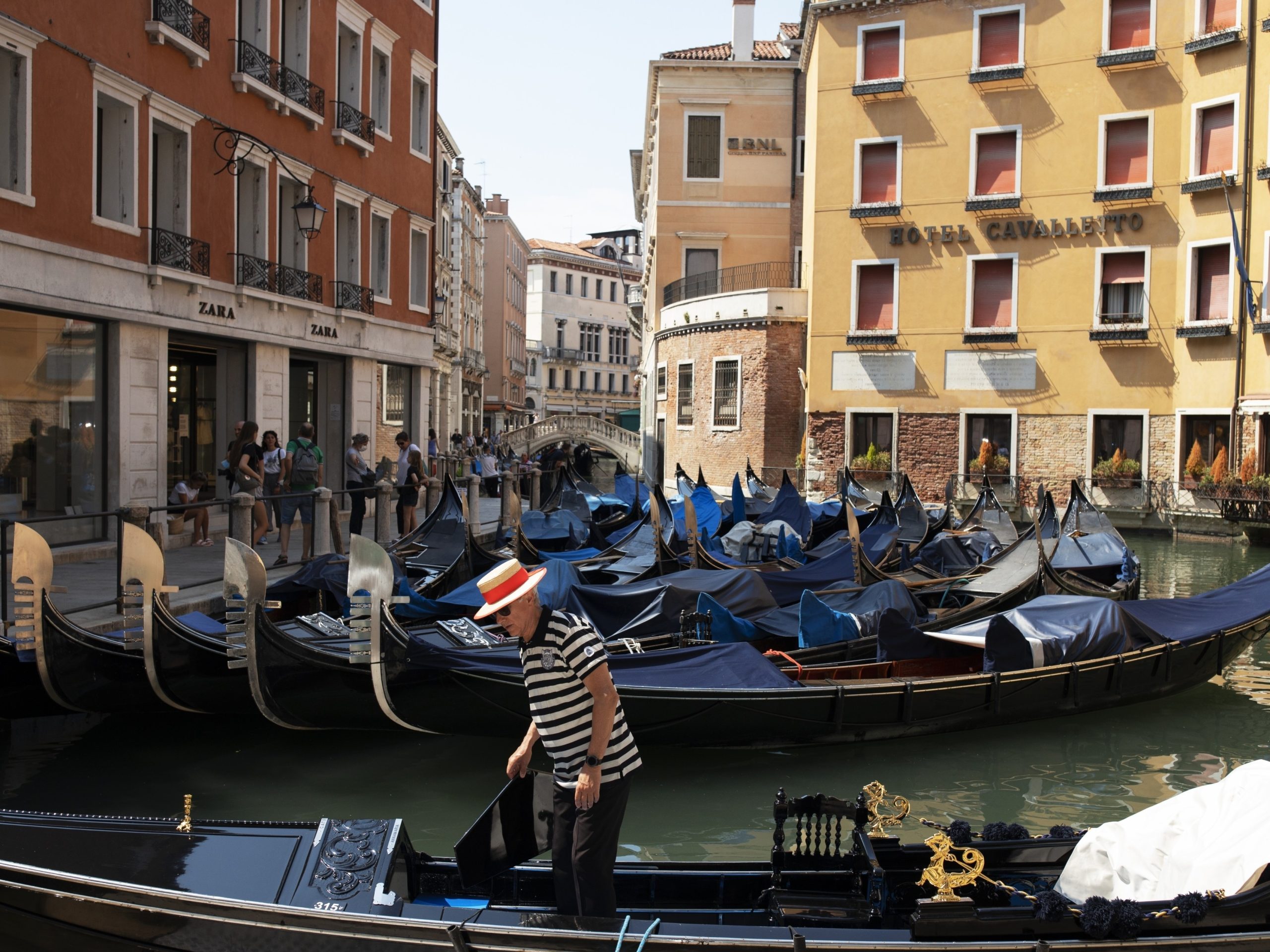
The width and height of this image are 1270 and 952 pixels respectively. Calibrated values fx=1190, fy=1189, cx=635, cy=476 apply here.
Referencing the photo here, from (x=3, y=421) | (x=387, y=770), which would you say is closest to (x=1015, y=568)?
(x=387, y=770)

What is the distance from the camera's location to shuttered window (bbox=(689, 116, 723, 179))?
904 inches

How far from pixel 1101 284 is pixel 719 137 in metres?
8.78

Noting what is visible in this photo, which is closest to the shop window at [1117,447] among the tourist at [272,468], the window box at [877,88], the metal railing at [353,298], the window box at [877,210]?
the window box at [877,210]

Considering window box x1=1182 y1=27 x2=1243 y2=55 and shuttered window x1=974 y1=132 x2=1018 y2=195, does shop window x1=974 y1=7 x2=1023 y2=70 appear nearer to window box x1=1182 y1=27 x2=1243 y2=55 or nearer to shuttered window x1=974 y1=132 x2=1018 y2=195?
shuttered window x1=974 y1=132 x2=1018 y2=195

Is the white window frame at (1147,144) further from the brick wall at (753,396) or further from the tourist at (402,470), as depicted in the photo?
the tourist at (402,470)

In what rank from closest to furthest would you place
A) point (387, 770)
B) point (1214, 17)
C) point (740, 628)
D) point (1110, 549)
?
point (387, 770)
point (740, 628)
point (1110, 549)
point (1214, 17)

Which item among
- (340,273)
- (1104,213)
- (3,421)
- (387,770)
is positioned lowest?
(387,770)

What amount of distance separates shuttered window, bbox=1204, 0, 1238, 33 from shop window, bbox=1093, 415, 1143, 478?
→ 17.0ft

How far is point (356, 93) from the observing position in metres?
12.6

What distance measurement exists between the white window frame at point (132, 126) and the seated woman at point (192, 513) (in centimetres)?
197

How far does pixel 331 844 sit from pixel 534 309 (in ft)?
161

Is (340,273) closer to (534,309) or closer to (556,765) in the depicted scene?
(556,765)

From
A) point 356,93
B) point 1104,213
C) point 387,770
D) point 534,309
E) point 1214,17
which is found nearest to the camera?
point 387,770

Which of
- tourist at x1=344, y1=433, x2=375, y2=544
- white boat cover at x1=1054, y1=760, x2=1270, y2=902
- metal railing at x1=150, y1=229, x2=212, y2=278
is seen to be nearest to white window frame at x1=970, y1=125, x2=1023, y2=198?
tourist at x1=344, y1=433, x2=375, y2=544
